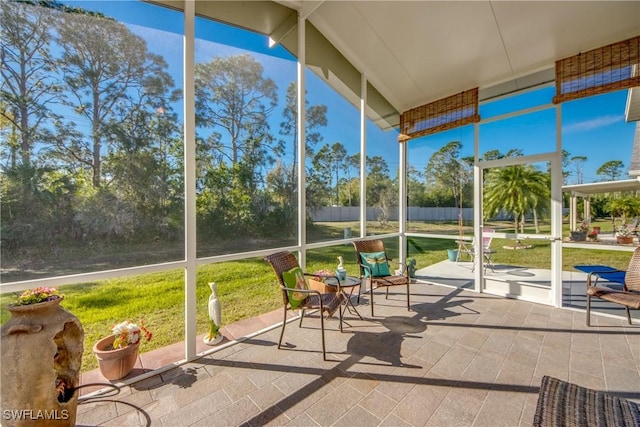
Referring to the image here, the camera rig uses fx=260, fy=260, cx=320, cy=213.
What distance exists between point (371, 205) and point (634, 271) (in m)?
3.32

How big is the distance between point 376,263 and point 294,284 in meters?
1.46

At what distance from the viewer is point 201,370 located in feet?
7.54

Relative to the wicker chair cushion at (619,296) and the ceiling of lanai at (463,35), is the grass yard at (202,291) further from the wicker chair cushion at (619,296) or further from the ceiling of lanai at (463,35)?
the ceiling of lanai at (463,35)

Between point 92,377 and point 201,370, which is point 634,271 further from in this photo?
point 92,377

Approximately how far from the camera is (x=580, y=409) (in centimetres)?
136

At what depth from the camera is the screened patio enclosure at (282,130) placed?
192cm

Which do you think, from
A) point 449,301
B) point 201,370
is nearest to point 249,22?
point 201,370

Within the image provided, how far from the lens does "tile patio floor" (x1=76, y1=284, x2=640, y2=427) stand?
179 cm

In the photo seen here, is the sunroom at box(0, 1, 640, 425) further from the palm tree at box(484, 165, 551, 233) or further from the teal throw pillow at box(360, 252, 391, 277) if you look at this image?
the teal throw pillow at box(360, 252, 391, 277)

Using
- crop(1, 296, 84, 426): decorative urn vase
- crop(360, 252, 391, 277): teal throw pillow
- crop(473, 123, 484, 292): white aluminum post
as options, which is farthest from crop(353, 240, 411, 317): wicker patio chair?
crop(1, 296, 84, 426): decorative urn vase

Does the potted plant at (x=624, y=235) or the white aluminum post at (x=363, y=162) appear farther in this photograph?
the white aluminum post at (x=363, y=162)

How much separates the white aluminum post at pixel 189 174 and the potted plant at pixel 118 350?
41cm

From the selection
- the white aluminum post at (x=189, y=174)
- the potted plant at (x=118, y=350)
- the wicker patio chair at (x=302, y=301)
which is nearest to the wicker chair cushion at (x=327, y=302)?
the wicker patio chair at (x=302, y=301)

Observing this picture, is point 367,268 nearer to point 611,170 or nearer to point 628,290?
point 628,290
